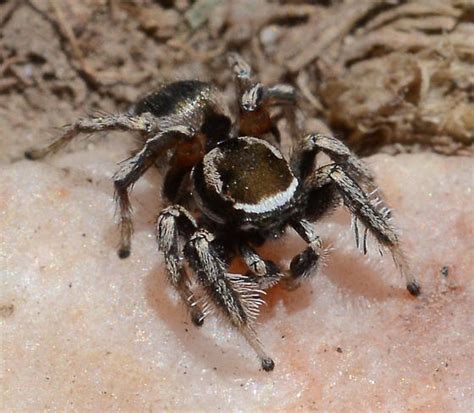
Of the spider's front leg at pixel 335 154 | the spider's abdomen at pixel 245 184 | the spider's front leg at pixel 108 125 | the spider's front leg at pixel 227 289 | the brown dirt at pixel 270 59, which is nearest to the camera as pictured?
the spider's front leg at pixel 227 289

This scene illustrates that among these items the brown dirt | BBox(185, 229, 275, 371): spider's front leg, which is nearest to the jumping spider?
BBox(185, 229, 275, 371): spider's front leg

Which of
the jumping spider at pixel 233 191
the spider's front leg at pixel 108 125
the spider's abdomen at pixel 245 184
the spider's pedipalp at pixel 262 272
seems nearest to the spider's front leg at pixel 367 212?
the jumping spider at pixel 233 191

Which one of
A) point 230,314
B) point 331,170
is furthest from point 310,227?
point 230,314

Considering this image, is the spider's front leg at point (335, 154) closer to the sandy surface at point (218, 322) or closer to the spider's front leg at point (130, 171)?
the sandy surface at point (218, 322)

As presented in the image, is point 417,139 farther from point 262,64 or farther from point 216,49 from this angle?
point 216,49

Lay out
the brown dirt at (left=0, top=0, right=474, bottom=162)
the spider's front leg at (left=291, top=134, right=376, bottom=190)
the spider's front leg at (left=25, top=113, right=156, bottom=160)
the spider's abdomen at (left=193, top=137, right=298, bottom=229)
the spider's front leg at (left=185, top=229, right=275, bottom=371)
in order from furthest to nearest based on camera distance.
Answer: the brown dirt at (left=0, top=0, right=474, bottom=162) → the spider's front leg at (left=25, top=113, right=156, bottom=160) → the spider's front leg at (left=291, top=134, right=376, bottom=190) → the spider's abdomen at (left=193, top=137, right=298, bottom=229) → the spider's front leg at (left=185, top=229, right=275, bottom=371)

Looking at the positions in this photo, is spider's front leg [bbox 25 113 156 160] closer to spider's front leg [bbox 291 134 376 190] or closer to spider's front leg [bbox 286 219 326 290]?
spider's front leg [bbox 291 134 376 190]

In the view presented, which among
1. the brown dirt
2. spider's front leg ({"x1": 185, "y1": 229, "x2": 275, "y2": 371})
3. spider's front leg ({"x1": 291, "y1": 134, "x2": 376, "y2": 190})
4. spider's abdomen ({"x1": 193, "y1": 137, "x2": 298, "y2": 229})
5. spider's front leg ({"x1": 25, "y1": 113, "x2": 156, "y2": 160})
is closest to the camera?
spider's front leg ({"x1": 185, "y1": 229, "x2": 275, "y2": 371})

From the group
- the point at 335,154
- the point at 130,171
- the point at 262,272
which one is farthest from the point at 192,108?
the point at 262,272
